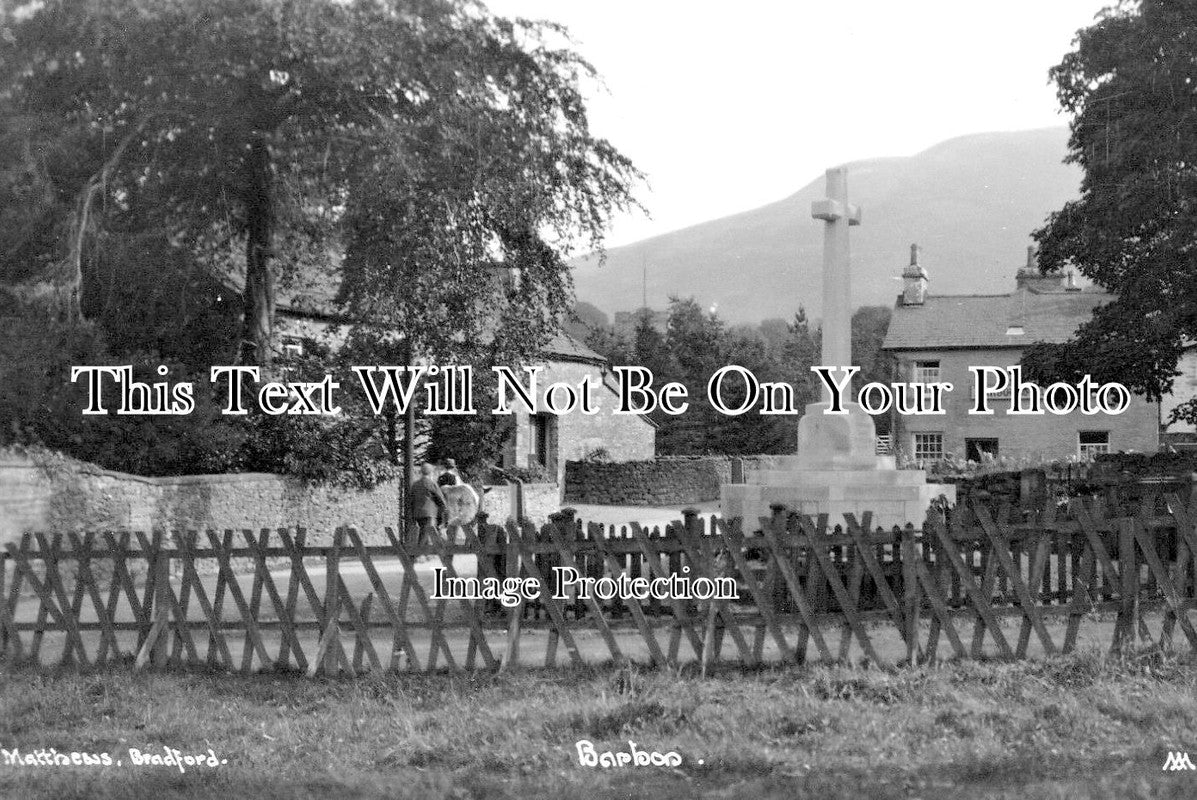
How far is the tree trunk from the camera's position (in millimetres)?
21109

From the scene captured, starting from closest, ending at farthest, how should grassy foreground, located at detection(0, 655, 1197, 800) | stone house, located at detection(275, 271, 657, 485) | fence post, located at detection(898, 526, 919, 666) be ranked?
1. grassy foreground, located at detection(0, 655, 1197, 800)
2. fence post, located at detection(898, 526, 919, 666)
3. stone house, located at detection(275, 271, 657, 485)

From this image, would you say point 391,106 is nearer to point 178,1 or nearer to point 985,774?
point 178,1

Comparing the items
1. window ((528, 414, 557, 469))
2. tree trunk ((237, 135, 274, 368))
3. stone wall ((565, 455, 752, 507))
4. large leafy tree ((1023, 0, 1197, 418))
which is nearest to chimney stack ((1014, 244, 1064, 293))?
stone wall ((565, 455, 752, 507))

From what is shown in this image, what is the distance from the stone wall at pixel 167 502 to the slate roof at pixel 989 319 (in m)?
31.6

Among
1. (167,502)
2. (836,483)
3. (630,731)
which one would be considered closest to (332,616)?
(630,731)

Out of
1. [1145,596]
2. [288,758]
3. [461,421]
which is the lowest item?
[288,758]

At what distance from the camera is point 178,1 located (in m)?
18.8

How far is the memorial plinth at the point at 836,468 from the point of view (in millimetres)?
14258

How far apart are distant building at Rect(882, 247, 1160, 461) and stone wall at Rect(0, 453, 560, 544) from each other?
1141 inches

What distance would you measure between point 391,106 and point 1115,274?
16.7 metres

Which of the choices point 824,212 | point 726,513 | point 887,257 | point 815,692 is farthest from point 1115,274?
point 887,257

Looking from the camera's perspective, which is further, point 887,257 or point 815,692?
point 887,257

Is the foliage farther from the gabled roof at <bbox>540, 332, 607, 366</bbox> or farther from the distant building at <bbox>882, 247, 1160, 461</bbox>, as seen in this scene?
the distant building at <bbox>882, 247, 1160, 461</bbox>

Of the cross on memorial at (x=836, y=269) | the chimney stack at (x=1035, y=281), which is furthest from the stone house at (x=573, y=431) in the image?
the chimney stack at (x=1035, y=281)
